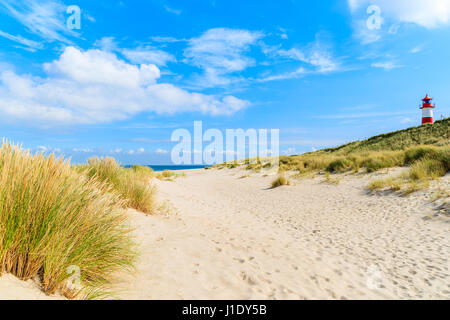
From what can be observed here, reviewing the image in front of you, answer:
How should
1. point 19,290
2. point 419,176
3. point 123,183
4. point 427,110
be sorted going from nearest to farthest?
1. point 19,290
2. point 123,183
3. point 419,176
4. point 427,110

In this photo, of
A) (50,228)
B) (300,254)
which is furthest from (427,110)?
(50,228)

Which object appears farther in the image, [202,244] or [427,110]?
[427,110]

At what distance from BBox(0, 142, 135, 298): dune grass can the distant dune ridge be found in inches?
0.5

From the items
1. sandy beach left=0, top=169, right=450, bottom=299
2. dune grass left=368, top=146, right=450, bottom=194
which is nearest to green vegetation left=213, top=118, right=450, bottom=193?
dune grass left=368, top=146, right=450, bottom=194

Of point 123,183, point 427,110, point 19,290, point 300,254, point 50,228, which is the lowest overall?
point 300,254

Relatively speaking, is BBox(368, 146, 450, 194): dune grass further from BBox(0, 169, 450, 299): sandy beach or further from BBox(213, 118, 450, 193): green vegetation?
BBox(0, 169, 450, 299): sandy beach

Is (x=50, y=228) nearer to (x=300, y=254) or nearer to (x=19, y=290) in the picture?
(x=19, y=290)

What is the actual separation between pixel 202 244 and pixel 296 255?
204 cm

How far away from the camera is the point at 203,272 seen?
3.75 m

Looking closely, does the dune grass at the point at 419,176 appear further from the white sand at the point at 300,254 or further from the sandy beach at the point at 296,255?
the white sand at the point at 300,254

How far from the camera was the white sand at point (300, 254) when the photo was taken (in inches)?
135

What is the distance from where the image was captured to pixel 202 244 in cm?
519

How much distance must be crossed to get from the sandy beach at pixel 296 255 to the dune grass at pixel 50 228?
0.22 meters
